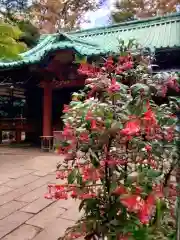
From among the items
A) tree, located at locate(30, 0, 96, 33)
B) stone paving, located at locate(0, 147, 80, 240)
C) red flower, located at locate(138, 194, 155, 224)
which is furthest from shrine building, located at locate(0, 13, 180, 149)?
tree, located at locate(30, 0, 96, 33)

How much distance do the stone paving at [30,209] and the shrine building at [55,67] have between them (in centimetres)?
312

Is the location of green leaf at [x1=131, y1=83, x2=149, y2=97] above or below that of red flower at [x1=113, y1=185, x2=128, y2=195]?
above

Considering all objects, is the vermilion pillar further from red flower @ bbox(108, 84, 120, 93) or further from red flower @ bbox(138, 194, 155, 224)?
red flower @ bbox(138, 194, 155, 224)

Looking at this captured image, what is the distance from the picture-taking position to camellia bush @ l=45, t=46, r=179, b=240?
156 centimetres

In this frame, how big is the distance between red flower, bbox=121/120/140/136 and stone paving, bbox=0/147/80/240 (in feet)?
5.95

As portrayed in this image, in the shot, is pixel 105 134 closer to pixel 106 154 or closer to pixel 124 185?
pixel 106 154

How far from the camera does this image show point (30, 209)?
356 cm

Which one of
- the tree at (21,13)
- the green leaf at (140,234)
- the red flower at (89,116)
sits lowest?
the green leaf at (140,234)

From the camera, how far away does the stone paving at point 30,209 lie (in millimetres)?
2906

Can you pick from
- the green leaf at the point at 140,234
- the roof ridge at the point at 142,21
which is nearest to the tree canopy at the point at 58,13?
the roof ridge at the point at 142,21

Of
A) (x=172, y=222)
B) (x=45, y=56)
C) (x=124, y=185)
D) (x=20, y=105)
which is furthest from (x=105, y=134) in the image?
(x=20, y=105)

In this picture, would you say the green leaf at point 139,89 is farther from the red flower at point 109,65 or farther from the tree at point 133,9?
the tree at point 133,9

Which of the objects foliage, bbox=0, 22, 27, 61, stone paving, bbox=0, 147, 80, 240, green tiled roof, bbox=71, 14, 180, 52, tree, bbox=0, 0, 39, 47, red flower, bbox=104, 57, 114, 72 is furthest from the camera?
tree, bbox=0, 0, 39, 47

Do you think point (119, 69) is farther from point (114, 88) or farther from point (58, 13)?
point (58, 13)
